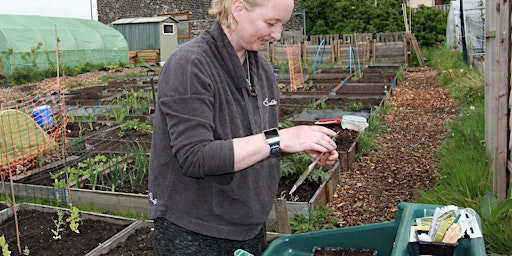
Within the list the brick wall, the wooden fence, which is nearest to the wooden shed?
the brick wall

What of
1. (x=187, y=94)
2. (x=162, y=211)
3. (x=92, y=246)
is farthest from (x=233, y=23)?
(x=92, y=246)

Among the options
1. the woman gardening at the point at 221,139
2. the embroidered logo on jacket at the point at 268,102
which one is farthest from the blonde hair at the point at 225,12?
the embroidered logo on jacket at the point at 268,102

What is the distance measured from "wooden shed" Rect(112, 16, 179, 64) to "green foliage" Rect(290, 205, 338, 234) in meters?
19.0

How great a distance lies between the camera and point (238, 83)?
172 cm

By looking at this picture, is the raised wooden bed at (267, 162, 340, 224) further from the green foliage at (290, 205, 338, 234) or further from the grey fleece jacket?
the grey fleece jacket

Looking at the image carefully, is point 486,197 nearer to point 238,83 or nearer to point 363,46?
point 238,83

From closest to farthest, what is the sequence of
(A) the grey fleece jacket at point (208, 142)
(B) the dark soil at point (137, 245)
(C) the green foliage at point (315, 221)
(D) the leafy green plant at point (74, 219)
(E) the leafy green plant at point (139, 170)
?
(A) the grey fleece jacket at point (208, 142), (B) the dark soil at point (137, 245), (D) the leafy green plant at point (74, 219), (C) the green foliage at point (315, 221), (E) the leafy green plant at point (139, 170)

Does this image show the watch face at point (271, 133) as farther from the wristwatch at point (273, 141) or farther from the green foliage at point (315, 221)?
the green foliage at point (315, 221)

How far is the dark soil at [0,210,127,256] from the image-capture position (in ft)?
11.3

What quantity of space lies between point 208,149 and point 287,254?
0.47m

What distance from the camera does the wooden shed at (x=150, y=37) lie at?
22375 millimetres

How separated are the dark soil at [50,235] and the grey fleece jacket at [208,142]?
1939mm

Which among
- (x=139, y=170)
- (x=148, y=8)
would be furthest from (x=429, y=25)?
(x=139, y=170)

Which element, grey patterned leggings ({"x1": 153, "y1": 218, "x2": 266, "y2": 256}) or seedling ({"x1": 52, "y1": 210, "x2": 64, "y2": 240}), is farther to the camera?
seedling ({"x1": 52, "y1": 210, "x2": 64, "y2": 240})
